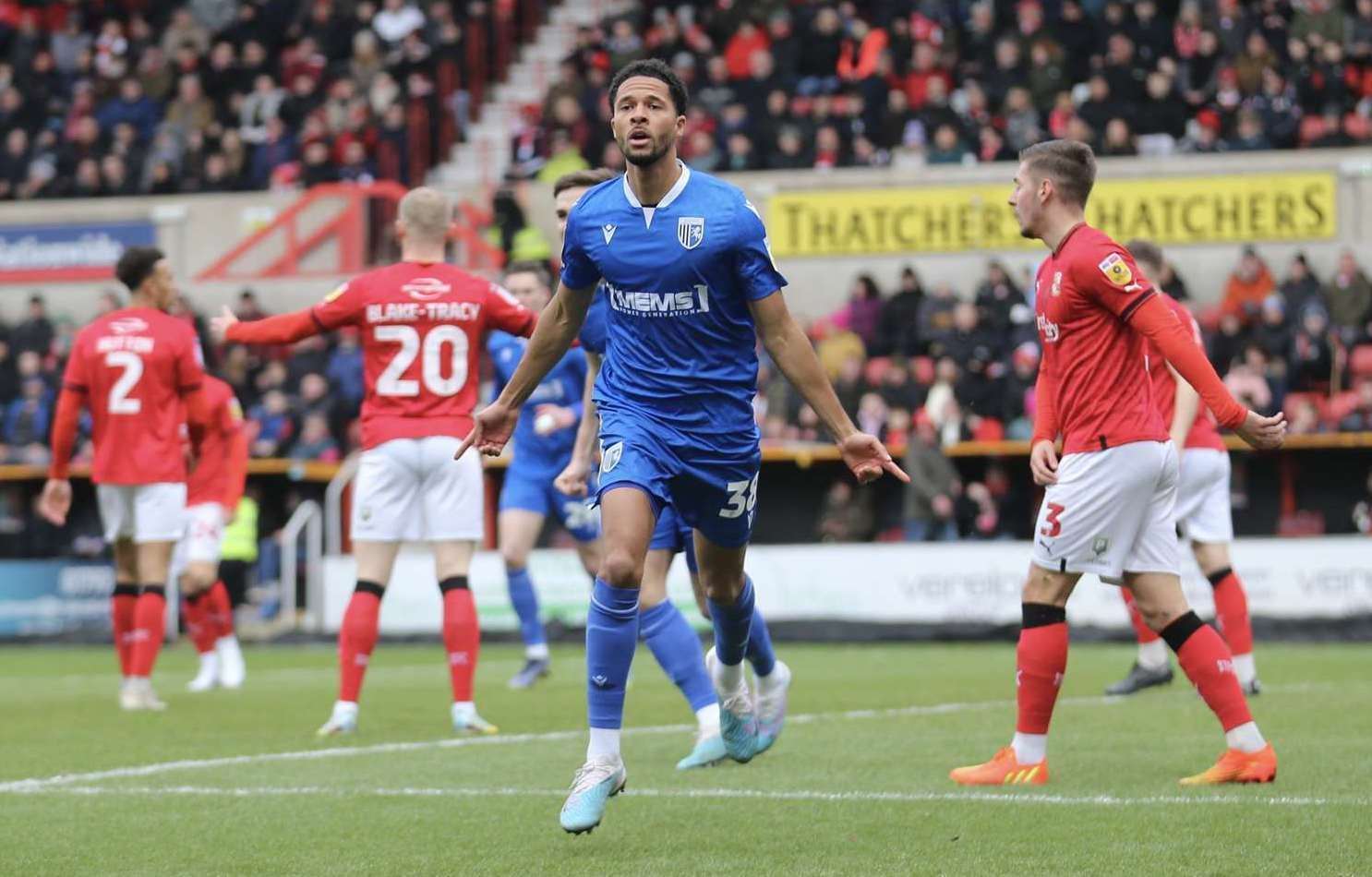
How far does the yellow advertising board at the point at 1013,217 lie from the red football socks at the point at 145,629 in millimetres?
13054

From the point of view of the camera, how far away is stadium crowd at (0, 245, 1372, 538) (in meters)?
20.5

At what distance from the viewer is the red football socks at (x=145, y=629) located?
12031 millimetres

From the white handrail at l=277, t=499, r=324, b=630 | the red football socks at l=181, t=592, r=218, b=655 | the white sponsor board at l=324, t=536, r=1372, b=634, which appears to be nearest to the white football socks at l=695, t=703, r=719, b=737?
the red football socks at l=181, t=592, r=218, b=655

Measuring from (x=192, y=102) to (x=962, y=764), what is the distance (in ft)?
75.3

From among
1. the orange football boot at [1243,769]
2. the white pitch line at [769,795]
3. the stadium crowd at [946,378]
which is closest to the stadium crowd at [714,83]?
the stadium crowd at [946,378]

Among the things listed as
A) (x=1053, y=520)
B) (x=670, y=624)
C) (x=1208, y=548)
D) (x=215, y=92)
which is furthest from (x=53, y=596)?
(x=1053, y=520)

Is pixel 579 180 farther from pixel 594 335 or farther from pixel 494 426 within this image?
pixel 494 426

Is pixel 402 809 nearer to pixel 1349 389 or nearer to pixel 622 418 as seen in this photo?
pixel 622 418

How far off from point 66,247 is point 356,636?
18.8 metres

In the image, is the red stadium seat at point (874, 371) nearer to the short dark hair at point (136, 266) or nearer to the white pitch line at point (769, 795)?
the short dark hair at point (136, 266)

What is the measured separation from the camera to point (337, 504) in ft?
69.7

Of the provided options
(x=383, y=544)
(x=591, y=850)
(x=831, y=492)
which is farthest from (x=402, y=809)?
(x=831, y=492)

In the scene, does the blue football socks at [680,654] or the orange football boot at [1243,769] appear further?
the blue football socks at [680,654]

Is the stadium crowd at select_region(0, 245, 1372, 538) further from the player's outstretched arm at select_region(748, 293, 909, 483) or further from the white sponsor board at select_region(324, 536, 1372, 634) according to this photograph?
the player's outstretched arm at select_region(748, 293, 909, 483)
